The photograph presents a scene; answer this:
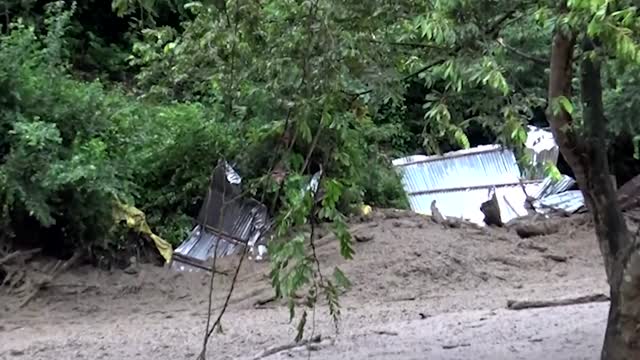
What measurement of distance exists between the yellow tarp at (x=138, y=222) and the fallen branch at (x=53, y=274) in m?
0.70

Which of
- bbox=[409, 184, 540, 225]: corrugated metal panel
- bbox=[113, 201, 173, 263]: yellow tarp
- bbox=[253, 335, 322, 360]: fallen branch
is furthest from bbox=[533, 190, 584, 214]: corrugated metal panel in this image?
bbox=[253, 335, 322, 360]: fallen branch

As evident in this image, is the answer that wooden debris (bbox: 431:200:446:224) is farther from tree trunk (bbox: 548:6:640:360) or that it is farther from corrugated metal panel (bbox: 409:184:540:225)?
tree trunk (bbox: 548:6:640:360)

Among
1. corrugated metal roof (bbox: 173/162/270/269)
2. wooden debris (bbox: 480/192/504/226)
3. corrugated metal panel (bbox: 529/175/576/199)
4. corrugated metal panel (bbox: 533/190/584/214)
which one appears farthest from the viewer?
corrugated metal panel (bbox: 529/175/576/199)

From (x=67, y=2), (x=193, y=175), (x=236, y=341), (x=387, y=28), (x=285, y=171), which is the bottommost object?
(x=236, y=341)

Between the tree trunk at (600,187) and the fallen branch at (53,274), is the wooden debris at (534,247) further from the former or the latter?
the tree trunk at (600,187)

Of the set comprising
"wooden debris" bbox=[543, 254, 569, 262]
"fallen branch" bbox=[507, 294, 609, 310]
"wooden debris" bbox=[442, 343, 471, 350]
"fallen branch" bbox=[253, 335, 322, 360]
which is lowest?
"wooden debris" bbox=[442, 343, 471, 350]

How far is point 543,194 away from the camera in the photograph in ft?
53.2

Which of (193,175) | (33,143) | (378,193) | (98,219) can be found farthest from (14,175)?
(378,193)

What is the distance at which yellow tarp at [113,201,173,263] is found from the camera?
1235 cm

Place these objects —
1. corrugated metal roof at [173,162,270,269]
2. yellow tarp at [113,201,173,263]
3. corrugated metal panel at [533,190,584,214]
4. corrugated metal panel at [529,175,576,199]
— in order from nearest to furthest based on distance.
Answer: yellow tarp at [113,201,173,263] < corrugated metal roof at [173,162,270,269] < corrugated metal panel at [533,190,584,214] < corrugated metal panel at [529,175,576,199]

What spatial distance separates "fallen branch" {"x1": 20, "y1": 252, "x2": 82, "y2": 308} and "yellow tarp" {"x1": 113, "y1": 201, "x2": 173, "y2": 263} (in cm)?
70

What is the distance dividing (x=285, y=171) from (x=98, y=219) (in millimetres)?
7414

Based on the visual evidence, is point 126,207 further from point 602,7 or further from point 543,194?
point 602,7

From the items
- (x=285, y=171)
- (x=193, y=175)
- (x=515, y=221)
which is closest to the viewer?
(x=285, y=171)
